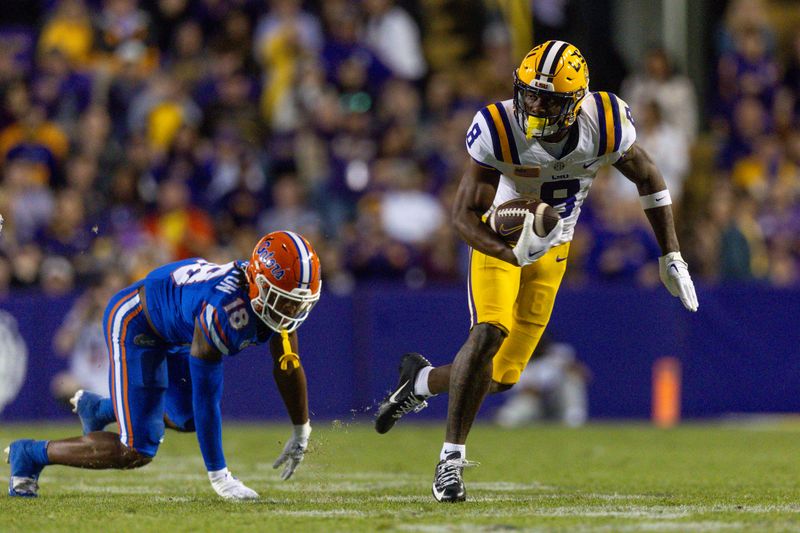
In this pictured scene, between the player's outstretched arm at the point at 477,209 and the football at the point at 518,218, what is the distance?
0.04 metres

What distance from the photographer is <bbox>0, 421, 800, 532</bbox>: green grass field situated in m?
4.73

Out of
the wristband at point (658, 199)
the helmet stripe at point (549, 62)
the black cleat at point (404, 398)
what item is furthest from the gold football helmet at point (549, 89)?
the black cleat at point (404, 398)

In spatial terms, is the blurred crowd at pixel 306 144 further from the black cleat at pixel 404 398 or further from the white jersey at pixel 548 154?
the white jersey at pixel 548 154

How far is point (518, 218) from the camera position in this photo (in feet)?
17.4

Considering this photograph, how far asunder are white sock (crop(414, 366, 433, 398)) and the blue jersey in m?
0.87

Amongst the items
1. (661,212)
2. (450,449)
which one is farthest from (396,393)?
(661,212)

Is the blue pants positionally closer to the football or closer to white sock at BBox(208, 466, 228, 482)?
white sock at BBox(208, 466, 228, 482)

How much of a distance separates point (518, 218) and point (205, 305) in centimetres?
125

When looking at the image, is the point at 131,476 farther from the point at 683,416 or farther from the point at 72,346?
the point at 683,416

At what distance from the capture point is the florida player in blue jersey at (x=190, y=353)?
206 inches

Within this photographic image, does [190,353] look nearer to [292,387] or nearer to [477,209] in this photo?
[292,387]

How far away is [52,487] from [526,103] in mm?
2753

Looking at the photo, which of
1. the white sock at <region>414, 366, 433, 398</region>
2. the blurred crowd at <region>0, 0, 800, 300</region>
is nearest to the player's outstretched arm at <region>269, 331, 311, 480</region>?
the white sock at <region>414, 366, 433, 398</region>

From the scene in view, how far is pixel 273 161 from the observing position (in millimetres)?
11727
